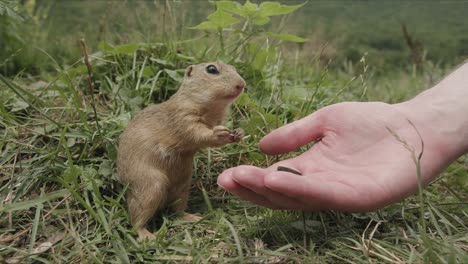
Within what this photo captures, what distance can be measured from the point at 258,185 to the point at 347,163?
66cm

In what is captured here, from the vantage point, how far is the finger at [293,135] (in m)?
2.74

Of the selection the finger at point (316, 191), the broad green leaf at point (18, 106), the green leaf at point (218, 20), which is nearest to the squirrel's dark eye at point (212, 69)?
the green leaf at point (218, 20)

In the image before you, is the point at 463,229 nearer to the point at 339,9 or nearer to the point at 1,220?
the point at 1,220

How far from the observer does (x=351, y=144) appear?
2662 mm

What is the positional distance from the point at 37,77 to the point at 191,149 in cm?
270

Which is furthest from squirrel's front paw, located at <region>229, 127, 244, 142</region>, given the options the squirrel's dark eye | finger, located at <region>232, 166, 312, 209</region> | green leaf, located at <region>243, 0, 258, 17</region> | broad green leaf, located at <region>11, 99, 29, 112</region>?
broad green leaf, located at <region>11, 99, 29, 112</region>

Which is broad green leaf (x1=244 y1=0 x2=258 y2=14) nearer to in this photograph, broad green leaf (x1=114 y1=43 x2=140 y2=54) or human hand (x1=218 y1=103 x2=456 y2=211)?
broad green leaf (x1=114 y1=43 x2=140 y2=54)

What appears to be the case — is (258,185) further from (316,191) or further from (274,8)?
(274,8)

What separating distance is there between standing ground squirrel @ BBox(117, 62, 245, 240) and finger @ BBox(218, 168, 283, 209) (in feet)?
1.11

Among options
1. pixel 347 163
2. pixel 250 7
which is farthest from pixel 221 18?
pixel 347 163

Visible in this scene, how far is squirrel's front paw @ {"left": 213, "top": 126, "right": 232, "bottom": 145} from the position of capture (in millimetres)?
2678

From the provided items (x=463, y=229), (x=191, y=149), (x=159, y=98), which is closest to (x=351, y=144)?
(x=463, y=229)

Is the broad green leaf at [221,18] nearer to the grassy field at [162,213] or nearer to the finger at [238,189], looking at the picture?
the grassy field at [162,213]

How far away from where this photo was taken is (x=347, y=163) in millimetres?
2611
